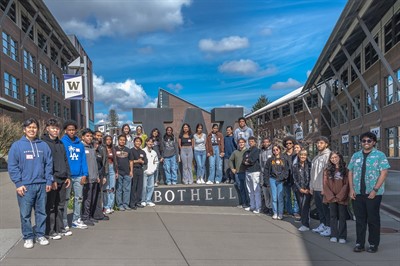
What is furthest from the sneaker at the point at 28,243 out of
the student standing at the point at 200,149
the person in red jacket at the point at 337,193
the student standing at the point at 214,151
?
the student standing at the point at 214,151

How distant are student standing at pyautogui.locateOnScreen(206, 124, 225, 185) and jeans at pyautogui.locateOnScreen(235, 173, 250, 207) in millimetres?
1275

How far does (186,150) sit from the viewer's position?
11609mm

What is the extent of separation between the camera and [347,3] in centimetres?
2147

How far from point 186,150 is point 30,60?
35.7m

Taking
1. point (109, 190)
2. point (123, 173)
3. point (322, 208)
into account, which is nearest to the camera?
point (322, 208)

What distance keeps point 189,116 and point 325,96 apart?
39.3m

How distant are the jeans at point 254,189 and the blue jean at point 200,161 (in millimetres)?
2133

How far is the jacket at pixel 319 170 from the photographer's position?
7285 mm

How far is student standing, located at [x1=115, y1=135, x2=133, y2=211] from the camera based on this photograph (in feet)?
30.1

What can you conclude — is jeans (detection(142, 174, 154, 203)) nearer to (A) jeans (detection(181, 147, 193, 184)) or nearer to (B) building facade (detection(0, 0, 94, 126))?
(A) jeans (detection(181, 147, 193, 184))

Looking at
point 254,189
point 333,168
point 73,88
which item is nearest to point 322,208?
point 333,168

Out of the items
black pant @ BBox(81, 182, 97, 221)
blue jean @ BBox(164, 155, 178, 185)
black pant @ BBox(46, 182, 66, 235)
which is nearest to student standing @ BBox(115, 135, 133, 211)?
black pant @ BBox(81, 182, 97, 221)

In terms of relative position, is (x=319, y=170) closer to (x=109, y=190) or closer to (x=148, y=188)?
(x=109, y=190)

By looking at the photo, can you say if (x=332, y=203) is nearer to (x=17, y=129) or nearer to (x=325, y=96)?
(x=17, y=129)
